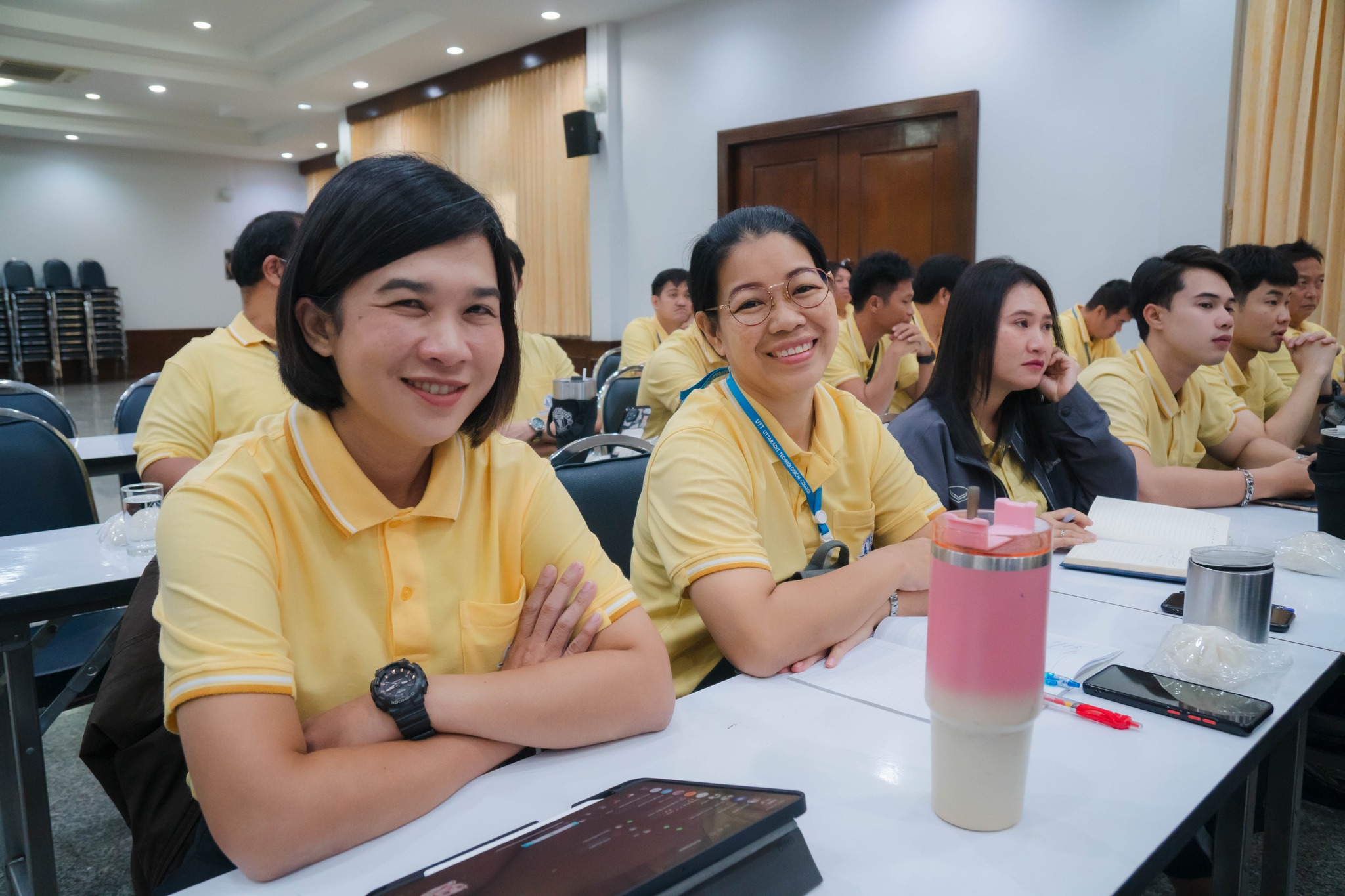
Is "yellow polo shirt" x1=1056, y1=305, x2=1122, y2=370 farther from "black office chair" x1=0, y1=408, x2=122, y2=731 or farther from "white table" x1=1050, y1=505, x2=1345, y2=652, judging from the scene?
"black office chair" x1=0, y1=408, x2=122, y2=731

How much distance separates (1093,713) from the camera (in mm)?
1105

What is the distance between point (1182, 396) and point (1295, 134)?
2.61 metres

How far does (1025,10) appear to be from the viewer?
17.2 ft

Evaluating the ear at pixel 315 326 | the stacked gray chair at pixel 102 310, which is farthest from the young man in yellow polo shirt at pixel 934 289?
the stacked gray chair at pixel 102 310

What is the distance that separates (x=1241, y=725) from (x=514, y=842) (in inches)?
34.8

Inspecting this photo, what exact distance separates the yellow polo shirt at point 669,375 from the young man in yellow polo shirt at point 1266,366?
6.51ft

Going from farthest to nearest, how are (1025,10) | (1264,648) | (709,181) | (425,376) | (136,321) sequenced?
(136,321) < (709,181) < (1025,10) < (1264,648) < (425,376)

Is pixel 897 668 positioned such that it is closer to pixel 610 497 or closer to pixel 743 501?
pixel 743 501

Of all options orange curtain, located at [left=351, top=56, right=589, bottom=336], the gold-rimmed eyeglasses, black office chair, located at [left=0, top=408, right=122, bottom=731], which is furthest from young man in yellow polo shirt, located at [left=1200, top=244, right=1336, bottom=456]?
orange curtain, located at [left=351, top=56, right=589, bottom=336]

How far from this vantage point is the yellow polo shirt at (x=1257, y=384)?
3668mm

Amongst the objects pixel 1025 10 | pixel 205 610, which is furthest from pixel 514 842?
pixel 1025 10

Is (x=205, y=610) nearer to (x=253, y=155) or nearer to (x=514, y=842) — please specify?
(x=514, y=842)

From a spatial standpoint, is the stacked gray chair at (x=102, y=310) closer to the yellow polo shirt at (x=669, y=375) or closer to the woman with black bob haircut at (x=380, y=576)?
the yellow polo shirt at (x=669, y=375)

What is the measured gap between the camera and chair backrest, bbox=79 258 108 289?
13375 millimetres
